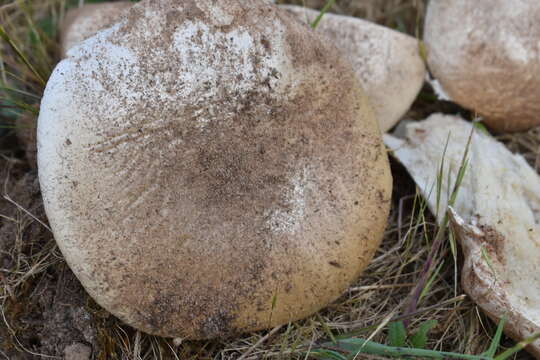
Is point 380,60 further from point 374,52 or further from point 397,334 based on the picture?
point 397,334

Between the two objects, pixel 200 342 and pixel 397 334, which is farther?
pixel 200 342

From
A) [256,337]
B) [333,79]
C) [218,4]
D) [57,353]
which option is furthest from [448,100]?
[57,353]

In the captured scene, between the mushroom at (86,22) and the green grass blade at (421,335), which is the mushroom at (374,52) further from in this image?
the green grass blade at (421,335)

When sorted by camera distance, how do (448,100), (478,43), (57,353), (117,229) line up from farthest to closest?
1. (448,100)
2. (478,43)
3. (57,353)
4. (117,229)

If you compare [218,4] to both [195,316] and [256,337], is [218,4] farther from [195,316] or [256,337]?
[256,337]

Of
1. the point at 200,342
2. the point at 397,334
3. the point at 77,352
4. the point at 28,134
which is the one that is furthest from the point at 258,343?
the point at 28,134

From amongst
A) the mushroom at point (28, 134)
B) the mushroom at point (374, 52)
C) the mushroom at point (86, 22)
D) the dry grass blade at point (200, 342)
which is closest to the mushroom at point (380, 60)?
the mushroom at point (374, 52)

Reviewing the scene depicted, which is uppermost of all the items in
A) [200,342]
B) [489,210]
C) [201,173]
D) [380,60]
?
[380,60]
